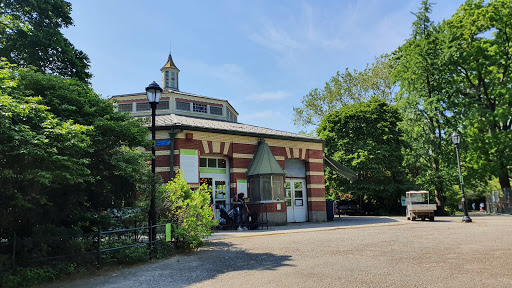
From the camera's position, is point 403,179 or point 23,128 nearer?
point 23,128

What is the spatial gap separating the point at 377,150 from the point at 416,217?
9.68 metres

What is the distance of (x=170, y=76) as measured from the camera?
103 ft

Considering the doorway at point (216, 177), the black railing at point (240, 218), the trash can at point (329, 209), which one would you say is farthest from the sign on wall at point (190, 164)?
the trash can at point (329, 209)

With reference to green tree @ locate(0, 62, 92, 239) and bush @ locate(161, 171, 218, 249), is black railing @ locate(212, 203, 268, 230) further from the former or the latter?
green tree @ locate(0, 62, 92, 239)

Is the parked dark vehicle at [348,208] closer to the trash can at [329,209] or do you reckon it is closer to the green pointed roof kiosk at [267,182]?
the trash can at [329,209]

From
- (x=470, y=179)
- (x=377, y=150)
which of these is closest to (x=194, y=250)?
(x=377, y=150)

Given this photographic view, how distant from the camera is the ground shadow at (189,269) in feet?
22.1

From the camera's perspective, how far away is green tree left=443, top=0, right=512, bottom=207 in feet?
94.8

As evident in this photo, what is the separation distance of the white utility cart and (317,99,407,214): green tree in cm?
737

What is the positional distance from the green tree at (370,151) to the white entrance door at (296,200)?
1008 centimetres

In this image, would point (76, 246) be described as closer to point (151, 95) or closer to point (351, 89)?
point (151, 95)

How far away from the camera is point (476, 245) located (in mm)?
10133

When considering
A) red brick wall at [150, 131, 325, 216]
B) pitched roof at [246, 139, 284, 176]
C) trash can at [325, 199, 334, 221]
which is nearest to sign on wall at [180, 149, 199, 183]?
red brick wall at [150, 131, 325, 216]

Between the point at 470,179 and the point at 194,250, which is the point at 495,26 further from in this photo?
the point at 194,250
